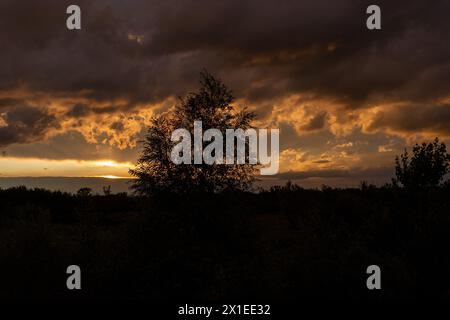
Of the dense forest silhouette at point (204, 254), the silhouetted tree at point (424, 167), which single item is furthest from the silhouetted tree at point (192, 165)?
the silhouetted tree at point (424, 167)

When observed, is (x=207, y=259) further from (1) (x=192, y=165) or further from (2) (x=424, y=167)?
(2) (x=424, y=167)

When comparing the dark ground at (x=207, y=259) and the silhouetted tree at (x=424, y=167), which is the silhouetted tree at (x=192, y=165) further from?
the silhouetted tree at (x=424, y=167)

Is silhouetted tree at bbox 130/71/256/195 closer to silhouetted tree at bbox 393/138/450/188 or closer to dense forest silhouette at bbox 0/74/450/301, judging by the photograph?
dense forest silhouette at bbox 0/74/450/301

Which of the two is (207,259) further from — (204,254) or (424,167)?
(424,167)

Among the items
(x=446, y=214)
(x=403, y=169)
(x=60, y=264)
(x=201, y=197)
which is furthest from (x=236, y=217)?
(x=403, y=169)

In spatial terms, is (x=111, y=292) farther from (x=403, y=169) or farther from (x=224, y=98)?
(x=403, y=169)

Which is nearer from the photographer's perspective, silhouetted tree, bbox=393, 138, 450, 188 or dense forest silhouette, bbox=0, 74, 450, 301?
dense forest silhouette, bbox=0, 74, 450, 301

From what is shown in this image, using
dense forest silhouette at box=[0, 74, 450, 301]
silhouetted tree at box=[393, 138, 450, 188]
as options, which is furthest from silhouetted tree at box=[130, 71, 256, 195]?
silhouetted tree at box=[393, 138, 450, 188]

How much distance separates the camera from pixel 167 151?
17.4 metres

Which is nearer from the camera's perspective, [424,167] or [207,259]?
[207,259]

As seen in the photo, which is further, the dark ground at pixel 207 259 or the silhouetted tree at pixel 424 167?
the silhouetted tree at pixel 424 167

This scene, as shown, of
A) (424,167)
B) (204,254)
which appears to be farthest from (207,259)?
(424,167)

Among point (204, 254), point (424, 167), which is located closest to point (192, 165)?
point (204, 254)

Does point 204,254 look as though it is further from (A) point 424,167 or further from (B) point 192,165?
(A) point 424,167
